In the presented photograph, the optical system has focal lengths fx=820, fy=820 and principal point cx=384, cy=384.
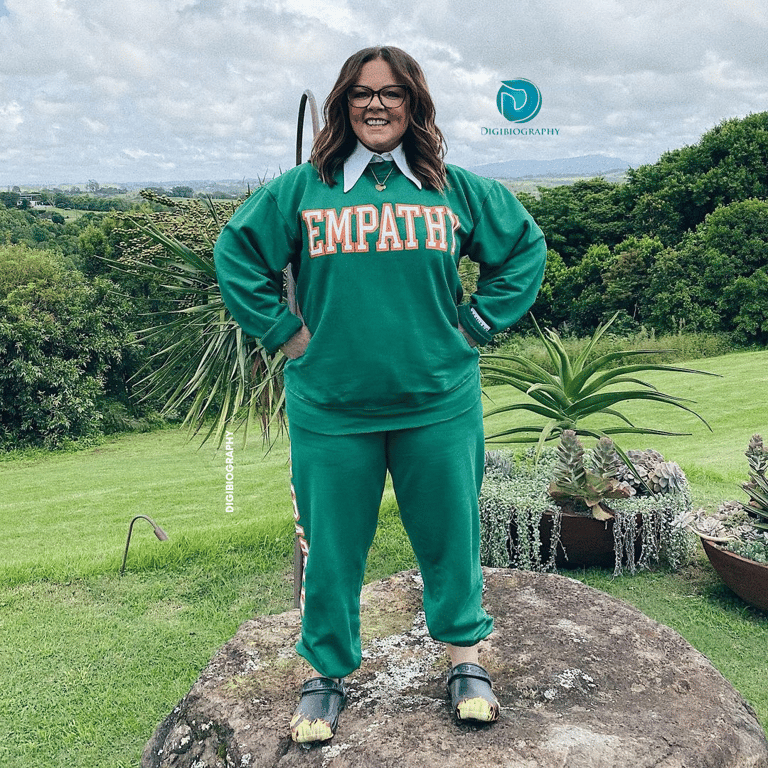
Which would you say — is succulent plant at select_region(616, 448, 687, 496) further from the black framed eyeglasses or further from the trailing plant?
the black framed eyeglasses

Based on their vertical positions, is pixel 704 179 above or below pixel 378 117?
above

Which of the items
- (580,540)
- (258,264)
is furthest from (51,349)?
(258,264)

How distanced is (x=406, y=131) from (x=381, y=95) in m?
0.12

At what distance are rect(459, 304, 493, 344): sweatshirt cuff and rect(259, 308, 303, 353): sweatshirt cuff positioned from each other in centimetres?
46

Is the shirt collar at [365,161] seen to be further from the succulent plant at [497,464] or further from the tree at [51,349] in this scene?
the tree at [51,349]

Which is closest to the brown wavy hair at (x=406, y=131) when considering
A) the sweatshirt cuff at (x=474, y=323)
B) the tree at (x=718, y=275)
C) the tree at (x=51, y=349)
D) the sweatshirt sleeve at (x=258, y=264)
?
the sweatshirt sleeve at (x=258, y=264)

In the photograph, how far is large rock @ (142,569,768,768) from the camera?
2.18 metres

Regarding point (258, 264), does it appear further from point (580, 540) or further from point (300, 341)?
point (580, 540)

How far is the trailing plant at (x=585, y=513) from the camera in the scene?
415 cm

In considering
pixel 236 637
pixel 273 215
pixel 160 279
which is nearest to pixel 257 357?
pixel 160 279

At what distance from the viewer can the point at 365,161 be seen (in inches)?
86.9

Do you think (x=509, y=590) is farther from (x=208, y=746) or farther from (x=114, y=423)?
(x=114, y=423)

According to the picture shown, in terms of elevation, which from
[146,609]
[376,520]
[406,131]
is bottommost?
[146,609]

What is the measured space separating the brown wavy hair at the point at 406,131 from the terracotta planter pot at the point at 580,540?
242 centimetres
